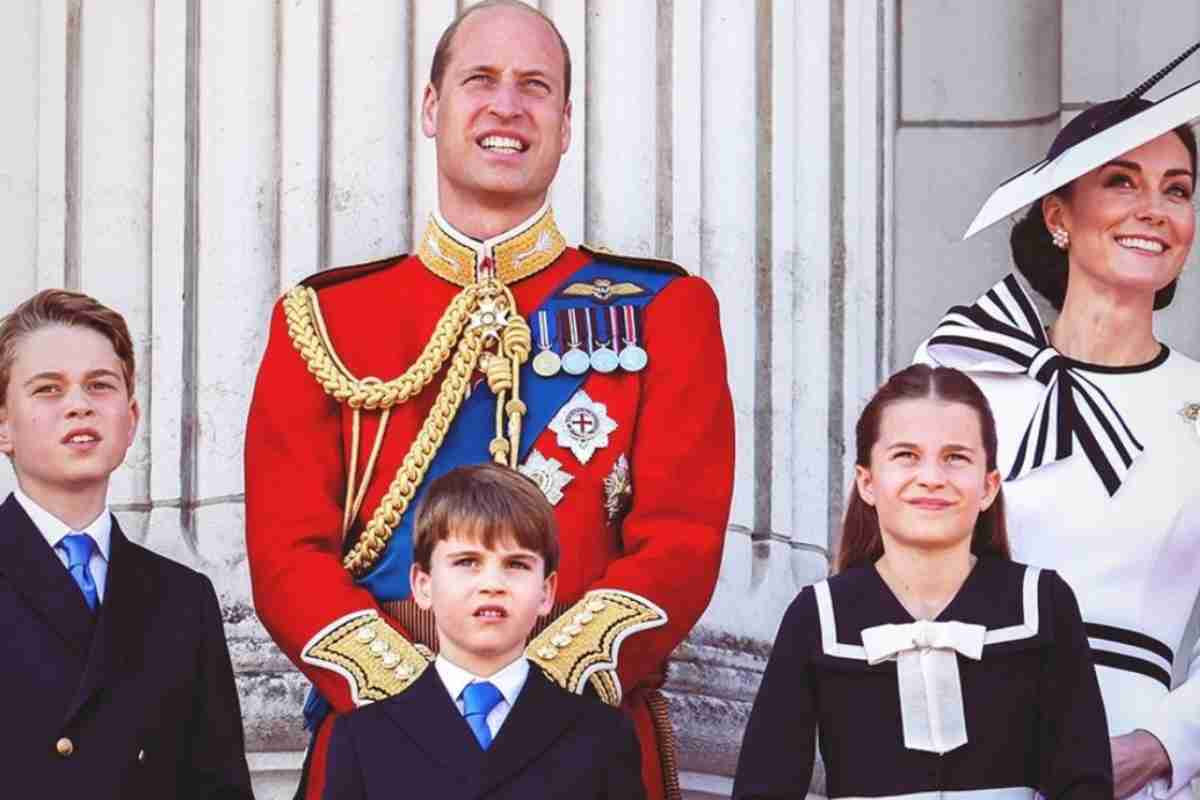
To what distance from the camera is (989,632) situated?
6.25 m

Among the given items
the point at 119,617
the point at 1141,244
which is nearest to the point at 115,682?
the point at 119,617

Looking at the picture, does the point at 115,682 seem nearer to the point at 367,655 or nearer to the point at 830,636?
the point at 367,655

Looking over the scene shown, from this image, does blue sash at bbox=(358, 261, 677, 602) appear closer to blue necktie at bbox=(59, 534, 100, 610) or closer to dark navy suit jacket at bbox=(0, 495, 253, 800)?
dark navy suit jacket at bbox=(0, 495, 253, 800)

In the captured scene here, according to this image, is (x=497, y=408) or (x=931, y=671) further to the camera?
(x=497, y=408)

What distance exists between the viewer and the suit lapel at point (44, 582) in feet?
20.6

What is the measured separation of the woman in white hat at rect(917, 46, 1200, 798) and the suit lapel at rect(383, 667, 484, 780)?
119 centimetres

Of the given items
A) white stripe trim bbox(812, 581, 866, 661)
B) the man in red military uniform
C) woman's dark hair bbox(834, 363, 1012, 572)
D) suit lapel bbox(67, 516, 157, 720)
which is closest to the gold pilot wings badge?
the man in red military uniform

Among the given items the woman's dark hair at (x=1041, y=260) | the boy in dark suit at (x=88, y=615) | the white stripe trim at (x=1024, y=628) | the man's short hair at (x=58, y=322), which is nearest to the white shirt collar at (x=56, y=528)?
the boy in dark suit at (x=88, y=615)

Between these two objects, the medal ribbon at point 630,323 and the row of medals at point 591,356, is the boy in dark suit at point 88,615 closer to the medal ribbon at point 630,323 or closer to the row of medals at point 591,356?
the row of medals at point 591,356

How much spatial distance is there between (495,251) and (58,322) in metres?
0.79

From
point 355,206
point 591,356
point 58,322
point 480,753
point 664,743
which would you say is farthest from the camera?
point 355,206

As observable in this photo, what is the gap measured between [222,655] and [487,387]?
67 centimetres

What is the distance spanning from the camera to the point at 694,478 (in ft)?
21.6

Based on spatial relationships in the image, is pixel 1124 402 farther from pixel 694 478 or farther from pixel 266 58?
pixel 266 58
